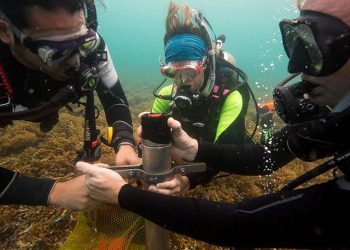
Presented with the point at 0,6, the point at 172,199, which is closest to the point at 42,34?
the point at 0,6

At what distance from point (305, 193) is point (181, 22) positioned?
300 centimetres

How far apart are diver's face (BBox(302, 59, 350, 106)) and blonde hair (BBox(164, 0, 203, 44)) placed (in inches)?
87.3

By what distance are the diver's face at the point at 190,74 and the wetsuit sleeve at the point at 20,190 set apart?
7.55 feet

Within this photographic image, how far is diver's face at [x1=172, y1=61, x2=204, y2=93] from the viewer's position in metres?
3.97

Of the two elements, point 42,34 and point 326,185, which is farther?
point 42,34

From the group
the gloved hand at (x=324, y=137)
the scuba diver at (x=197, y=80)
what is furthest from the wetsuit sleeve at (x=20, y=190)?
the scuba diver at (x=197, y=80)

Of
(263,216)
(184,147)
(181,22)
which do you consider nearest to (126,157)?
(184,147)

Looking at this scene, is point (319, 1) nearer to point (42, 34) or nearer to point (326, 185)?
point (326, 185)

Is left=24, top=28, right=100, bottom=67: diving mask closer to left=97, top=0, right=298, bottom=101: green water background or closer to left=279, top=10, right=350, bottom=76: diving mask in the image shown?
left=279, top=10, right=350, bottom=76: diving mask

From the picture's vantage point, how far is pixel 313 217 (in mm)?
1668

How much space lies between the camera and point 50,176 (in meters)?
4.56

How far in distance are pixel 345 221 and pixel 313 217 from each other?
157 millimetres

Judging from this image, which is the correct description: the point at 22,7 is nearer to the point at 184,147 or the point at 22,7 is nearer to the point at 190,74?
the point at 184,147

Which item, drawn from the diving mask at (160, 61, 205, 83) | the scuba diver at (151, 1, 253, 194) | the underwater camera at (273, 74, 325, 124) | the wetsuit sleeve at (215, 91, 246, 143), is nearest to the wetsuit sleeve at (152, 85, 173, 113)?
the scuba diver at (151, 1, 253, 194)
